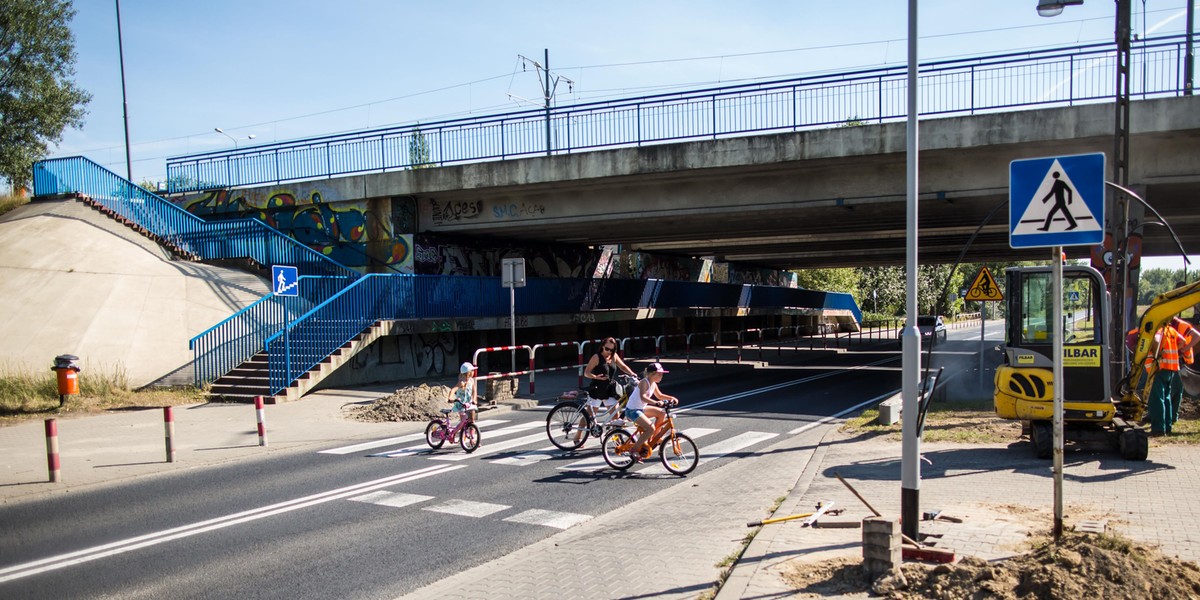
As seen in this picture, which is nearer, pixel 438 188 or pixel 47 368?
pixel 47 368

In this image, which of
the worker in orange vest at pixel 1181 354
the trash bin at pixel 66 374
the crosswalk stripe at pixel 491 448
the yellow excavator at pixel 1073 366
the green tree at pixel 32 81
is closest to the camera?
the yellow excavator at pixel 1073 366

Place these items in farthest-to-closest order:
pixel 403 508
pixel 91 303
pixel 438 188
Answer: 1. pixel 438 188
2. pixel 91 303
3. pixel 403 508

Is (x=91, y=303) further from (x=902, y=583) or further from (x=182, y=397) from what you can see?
(x=902, y=583)

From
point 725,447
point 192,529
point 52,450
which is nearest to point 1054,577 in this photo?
point 192,529

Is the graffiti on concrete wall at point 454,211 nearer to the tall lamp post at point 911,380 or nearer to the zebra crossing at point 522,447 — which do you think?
the zebra crossing at point 522,447

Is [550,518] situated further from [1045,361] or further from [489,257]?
[489,257]

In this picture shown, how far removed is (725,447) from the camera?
12.4m

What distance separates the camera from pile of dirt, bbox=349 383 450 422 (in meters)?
15.5

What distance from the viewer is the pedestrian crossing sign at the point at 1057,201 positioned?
5.72 metres

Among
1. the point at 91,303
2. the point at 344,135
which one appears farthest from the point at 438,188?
the point at 91,303

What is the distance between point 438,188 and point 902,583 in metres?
20.4

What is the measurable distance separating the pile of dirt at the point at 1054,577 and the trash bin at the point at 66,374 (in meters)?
15.5

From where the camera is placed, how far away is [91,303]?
2025 centimetres

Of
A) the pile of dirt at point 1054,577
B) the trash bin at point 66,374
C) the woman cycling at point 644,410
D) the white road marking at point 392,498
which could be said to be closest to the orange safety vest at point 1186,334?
the woman cycling at point 644,410
